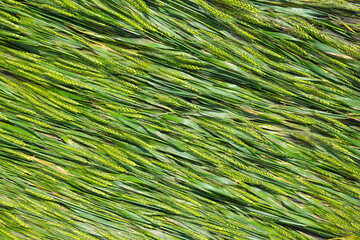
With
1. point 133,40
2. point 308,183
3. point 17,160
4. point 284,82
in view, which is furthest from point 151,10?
point 308,183

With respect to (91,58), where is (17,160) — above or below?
below

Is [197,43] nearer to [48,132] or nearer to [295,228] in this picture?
[48,132]

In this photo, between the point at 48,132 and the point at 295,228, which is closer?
the point at 48,132

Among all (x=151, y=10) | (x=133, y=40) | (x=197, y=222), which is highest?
(x=151, y=10)

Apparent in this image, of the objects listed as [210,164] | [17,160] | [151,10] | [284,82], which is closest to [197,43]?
[151,10]

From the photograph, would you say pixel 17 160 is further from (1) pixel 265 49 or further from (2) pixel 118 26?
(1) pixel 265 49

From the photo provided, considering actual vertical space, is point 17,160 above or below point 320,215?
below
